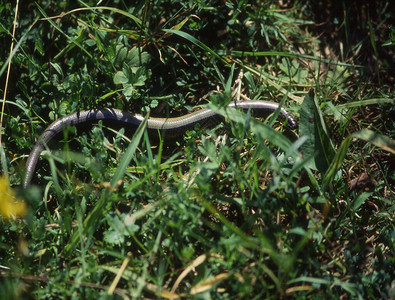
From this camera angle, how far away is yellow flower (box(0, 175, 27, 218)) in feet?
10.3

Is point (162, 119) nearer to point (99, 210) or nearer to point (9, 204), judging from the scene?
point (99, 210)

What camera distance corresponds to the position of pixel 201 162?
3.44 meters

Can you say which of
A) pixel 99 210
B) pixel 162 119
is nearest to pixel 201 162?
pixel 162 119

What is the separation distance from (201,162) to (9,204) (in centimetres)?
175

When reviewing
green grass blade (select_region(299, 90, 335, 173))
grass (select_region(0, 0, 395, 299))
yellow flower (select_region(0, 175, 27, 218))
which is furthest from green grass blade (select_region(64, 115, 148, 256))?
green grass blade (select_region(299, 90, 335, 173))

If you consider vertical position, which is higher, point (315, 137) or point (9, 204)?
point (315, 137)

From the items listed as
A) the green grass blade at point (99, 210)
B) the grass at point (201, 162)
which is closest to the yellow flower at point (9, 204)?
the grass at point (201, 162)

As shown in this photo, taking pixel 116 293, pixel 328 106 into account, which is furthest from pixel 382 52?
pixel 116 293

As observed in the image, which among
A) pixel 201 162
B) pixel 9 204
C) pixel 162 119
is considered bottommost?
pixel 9 204

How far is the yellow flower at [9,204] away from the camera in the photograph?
313 cm

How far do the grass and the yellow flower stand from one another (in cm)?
1

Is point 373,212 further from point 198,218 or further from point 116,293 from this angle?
point 116,293

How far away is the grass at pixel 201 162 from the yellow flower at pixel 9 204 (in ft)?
0.05

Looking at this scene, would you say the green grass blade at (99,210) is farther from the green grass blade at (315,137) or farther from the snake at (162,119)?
the green grass blade at (315,137)
